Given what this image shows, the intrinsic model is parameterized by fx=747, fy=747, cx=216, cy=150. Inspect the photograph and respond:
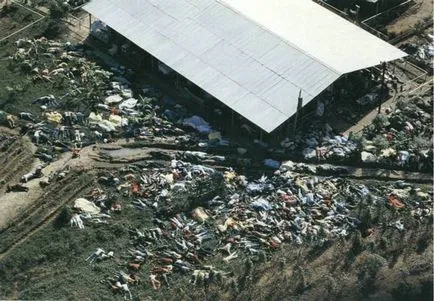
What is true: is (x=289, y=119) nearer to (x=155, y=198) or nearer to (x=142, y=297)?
(x=155, y=198)

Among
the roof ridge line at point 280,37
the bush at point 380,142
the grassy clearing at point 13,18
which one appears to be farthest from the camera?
the grassy clearing at point 13,18

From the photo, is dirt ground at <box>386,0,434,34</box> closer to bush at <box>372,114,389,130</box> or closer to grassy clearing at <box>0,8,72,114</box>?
bush at <box>372,114,389,130</box>

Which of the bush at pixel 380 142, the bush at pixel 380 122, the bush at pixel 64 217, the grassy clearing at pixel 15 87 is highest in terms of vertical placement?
the bush at pixel 380 122

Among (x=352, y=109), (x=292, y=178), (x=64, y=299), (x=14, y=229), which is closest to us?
(x=64, y=299)

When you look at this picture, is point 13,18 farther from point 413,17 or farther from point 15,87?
point 413,17

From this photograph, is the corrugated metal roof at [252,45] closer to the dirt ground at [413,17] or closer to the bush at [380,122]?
the bush at [380,122]

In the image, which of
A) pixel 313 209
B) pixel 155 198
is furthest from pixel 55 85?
pixel 313 209

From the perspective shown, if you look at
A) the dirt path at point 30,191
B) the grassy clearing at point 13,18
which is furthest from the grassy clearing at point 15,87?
the dirt path at point 30,191
